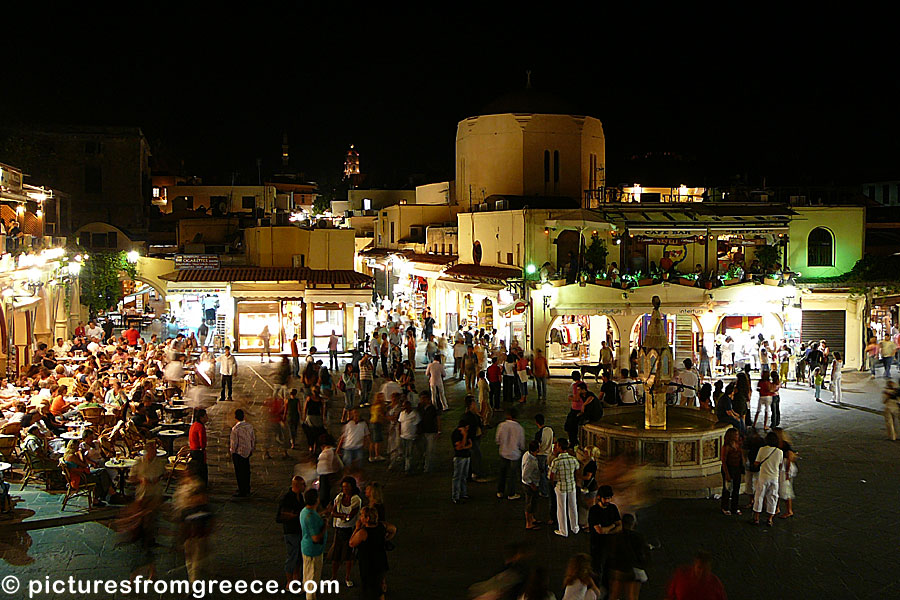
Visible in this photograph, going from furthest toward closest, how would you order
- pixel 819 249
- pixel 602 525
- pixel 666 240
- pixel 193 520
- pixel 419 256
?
pixel 419 256 < pixel 666 240 < pixel 819 249 < pixel 602 525 < pixel 193 520

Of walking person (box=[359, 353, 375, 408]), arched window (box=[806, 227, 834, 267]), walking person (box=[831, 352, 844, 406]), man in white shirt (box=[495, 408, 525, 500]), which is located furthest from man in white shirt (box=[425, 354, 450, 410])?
arched window (box=[806, 227, 834, 267])

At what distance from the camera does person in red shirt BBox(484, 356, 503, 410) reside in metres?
21.8

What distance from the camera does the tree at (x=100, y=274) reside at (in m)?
35.3

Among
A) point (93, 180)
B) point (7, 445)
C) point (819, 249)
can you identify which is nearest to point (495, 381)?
point (7, 445)

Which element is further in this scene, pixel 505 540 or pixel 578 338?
pixel 578 338

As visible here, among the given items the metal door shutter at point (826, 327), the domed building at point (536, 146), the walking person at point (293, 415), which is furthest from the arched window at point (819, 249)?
the walking person at point (293, 415)

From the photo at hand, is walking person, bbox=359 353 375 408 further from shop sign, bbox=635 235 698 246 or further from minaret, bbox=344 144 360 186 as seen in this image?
minaret, bbox=344 144 360 186

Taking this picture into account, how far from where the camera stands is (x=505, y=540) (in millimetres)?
12172

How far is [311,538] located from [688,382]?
40.9 ft

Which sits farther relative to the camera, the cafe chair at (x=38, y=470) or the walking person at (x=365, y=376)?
the walking person at (x=365, y=376)

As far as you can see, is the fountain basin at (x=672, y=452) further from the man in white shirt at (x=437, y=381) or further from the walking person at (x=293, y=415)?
the man in white shirt at (x=437, y=381)

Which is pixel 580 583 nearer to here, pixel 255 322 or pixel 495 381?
pixel 495 381

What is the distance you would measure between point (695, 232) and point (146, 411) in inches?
701

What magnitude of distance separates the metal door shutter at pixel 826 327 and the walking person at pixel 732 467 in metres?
16.4
